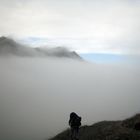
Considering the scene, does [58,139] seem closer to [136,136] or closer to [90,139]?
[90,139]

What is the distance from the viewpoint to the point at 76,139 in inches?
1266

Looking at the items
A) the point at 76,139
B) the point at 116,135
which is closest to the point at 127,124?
the point at 116,135

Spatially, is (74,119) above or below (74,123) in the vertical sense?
above

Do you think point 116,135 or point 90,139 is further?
point 90,139

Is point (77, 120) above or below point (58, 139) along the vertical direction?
above

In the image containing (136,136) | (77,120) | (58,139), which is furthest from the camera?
(58,139)

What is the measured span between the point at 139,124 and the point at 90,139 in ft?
20.4

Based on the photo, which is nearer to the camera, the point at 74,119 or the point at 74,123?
the point at 74,119

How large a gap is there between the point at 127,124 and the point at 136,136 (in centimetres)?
861

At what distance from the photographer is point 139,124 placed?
3972 cm

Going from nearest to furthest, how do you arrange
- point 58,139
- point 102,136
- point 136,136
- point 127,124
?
1. point 136,136
2. point 102,136
3. point 127,124
4. point 58,139

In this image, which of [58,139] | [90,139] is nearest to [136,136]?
[90,139]

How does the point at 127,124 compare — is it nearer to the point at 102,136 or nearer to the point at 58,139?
the point at 102,136

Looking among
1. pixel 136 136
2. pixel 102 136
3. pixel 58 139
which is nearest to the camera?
pixel 136 136
